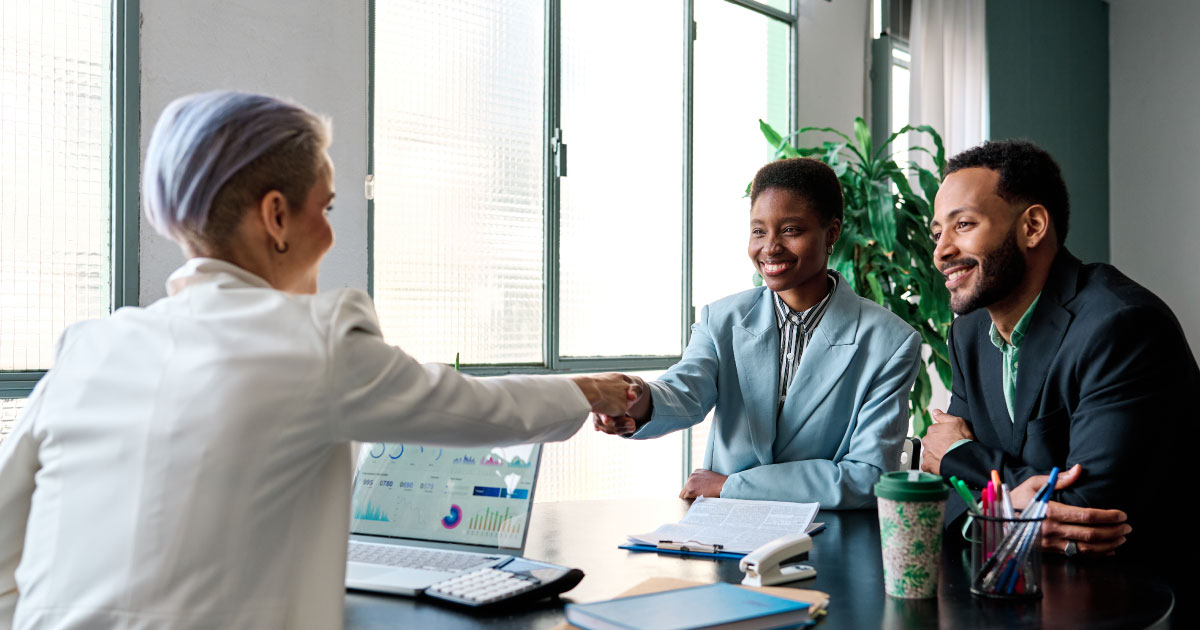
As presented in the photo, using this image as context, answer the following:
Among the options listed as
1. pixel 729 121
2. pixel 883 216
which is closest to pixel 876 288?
pixel 883 216

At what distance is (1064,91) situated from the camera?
237 inches

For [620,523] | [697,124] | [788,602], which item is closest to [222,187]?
[788,602]

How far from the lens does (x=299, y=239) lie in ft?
3.66

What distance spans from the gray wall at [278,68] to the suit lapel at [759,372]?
135 cm

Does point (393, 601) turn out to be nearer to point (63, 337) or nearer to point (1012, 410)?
point (63, 337)

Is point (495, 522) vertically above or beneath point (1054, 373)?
beneath

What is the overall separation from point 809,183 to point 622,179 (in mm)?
1807

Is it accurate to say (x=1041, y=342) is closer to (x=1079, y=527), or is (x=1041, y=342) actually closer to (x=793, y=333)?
(x=1079, y=527)

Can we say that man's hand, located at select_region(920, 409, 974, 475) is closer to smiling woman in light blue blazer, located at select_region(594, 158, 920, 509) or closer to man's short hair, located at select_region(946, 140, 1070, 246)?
smiling woman in light blue blazer, located at select_region(594, 158, 920, 509)

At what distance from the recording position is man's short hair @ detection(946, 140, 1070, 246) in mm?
1933

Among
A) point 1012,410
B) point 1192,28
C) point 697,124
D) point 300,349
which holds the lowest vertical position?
point 1012,410

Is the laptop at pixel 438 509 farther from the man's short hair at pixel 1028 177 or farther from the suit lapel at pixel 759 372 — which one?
the man's short hair at pixel 1028 177

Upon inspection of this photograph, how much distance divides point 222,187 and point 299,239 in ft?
0.35

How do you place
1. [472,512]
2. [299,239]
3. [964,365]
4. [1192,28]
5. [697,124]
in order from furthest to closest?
[1192,28] < [697,124] < [964,365] < [472,512] < [299,239]
